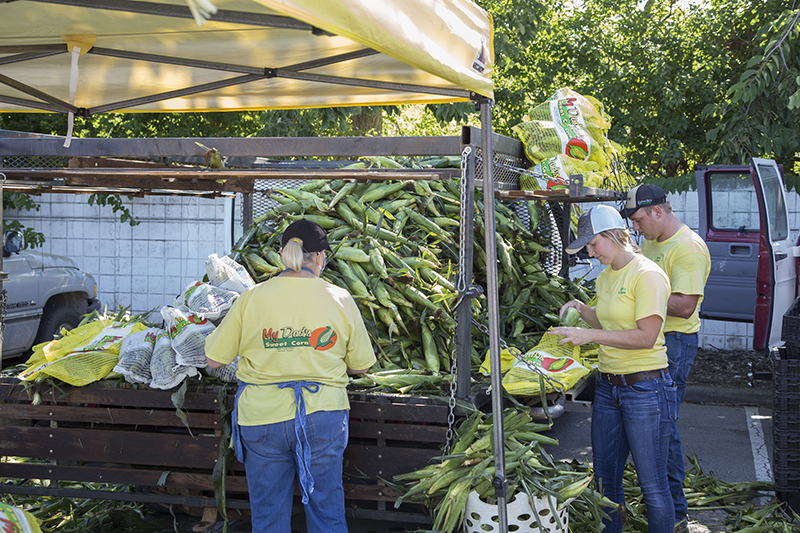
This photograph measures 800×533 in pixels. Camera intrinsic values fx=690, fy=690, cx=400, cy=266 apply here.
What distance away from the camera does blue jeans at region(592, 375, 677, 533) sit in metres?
3.27

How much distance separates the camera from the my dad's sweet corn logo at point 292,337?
295 centimetres

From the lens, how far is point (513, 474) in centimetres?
327

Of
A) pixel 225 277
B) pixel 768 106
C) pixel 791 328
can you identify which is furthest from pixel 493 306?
pixel 768 106

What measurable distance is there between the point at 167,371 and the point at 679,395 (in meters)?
2.81

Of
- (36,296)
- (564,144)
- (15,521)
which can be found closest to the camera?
(15,521)

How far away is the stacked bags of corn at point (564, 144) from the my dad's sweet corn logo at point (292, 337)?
6.64ft

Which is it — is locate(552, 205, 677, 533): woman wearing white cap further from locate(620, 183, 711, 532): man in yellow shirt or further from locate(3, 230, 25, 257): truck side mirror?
locate(3, 230, 25, 257): truck side mirror

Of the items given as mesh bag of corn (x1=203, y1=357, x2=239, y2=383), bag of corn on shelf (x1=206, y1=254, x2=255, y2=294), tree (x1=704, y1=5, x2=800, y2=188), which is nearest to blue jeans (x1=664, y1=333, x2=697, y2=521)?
mesh bag of corn (x1=203, y1=357, x2=239, y2=383)

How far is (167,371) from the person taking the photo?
3.61 meters

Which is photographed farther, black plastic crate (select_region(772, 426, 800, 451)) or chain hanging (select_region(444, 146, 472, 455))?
black plastic crate (select_region(772, 426, 800, 451))

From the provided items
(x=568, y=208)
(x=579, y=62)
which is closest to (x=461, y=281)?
(x=568, y=208)

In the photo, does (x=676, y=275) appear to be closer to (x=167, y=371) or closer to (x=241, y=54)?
(x=241, y=54)

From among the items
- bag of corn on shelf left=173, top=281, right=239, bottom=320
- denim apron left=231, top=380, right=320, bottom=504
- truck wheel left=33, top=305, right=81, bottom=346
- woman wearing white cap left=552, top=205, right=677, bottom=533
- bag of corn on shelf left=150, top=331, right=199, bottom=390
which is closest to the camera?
denim apron left=231, top=380, right=320, bottom=504

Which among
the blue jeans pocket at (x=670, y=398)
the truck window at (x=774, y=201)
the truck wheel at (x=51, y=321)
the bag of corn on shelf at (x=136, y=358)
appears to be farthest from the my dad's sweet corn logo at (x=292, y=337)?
the truck wheel at (x=51, y=321)
